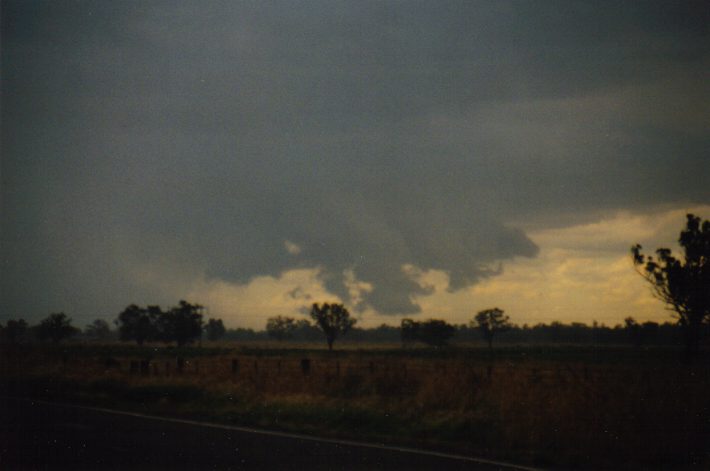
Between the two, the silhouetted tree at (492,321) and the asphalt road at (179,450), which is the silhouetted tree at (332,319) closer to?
the silhouetted tree at (492,321)

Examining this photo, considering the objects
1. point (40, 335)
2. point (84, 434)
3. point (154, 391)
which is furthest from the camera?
point (40, 335)

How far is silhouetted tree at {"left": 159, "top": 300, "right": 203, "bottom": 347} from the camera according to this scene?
108125mm

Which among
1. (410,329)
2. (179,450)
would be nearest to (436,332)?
(410,329)

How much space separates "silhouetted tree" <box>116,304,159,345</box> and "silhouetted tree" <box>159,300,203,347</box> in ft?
24.0

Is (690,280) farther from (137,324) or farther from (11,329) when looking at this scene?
(137,324)

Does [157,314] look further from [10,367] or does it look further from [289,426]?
[289,426]

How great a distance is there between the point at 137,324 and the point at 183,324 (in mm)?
17912

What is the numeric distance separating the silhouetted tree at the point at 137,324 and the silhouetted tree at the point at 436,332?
51.1m

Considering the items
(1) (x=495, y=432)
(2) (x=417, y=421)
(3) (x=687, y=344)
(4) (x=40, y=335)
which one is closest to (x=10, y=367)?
(2) (x=417, y=421)

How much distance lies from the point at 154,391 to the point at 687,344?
2887 cm

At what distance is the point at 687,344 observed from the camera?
34469 mm

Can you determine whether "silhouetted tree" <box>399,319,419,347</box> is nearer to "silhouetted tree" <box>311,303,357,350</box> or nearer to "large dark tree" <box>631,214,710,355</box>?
"silhouetted tree" <box>311,303,357,350</box>

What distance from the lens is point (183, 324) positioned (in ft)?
354

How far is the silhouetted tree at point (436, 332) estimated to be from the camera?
11338cm
